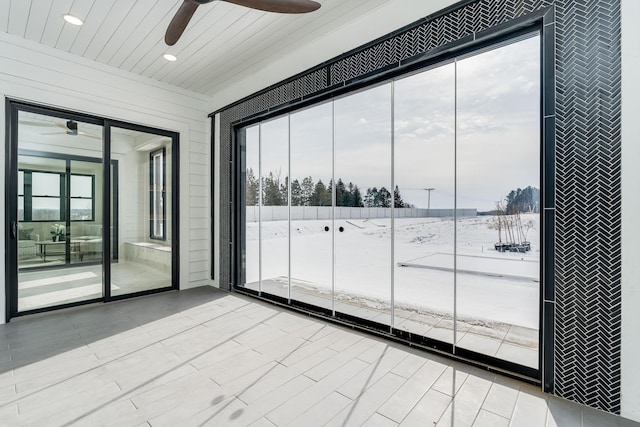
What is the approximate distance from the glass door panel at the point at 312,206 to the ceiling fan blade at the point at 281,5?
118cm

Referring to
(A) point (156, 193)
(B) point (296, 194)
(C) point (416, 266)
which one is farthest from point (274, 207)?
(C) point (416, 266)

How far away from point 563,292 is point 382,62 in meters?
2.29

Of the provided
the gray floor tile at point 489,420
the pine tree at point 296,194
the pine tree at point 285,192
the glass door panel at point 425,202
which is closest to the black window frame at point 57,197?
the pine tree at point 285,192

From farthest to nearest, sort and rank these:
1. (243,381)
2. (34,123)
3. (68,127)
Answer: (68,127) < (34,123) < (243,381)

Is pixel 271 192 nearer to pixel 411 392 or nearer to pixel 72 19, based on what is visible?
pixel 72 19

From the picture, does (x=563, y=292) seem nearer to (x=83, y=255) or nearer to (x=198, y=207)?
(x=198, y=207)

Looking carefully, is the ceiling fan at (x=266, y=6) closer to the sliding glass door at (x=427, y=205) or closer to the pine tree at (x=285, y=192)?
the sliding glass door at (x=427, y=205)

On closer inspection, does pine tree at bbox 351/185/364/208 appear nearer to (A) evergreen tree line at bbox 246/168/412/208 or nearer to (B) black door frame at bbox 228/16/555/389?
(A) evergreen tree line at bbox 246/168/412/208

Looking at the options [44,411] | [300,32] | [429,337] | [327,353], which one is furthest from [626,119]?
[44,411]

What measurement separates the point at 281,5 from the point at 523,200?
7.39 feet

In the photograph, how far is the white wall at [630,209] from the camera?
175cm

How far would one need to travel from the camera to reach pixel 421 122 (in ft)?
9.20

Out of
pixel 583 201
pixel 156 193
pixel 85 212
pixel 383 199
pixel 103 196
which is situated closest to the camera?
pixel 583 201

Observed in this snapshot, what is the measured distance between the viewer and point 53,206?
12.2 feet
